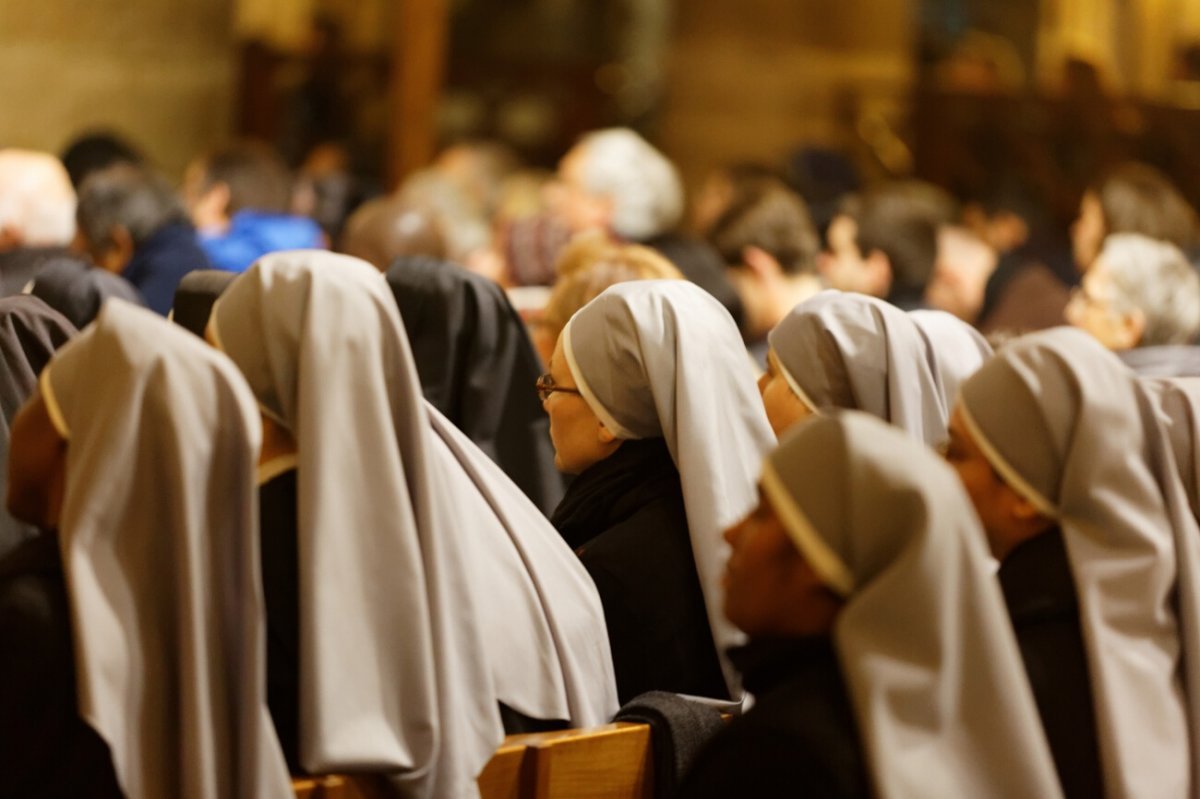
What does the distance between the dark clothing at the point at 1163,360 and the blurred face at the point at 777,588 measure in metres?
3.45

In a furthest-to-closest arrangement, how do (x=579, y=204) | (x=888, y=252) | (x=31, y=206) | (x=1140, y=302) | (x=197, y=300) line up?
(x=579, y=204) → (x=888, y=252) → (x=31, y=206) → (x=1140, y=302) → (x=197, y=300)

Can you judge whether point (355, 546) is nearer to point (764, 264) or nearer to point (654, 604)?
point (654, 604)

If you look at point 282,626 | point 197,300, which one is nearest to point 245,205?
point 197,300

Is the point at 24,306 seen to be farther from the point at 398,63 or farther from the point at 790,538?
the point at 398,63

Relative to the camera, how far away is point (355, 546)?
2854mm

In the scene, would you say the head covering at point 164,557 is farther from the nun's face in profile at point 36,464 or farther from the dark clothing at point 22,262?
the dark clothing at point 22,262

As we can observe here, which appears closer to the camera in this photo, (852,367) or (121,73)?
(852,367)

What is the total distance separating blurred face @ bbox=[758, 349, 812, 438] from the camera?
4.04 meters

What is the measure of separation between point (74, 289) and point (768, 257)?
9.16ft

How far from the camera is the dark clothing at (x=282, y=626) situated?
2.90 meters

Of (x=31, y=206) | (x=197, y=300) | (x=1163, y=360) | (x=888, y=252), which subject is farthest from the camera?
(x=888, y=252)

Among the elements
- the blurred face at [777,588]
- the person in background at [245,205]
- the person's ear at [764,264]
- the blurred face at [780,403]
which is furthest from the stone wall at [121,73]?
the blurred face at [777,588]

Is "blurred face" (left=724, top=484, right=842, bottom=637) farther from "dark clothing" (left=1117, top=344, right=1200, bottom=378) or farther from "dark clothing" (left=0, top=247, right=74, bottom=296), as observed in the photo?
"dark clothing" (left=0, top=247, right=74, bottom=296)

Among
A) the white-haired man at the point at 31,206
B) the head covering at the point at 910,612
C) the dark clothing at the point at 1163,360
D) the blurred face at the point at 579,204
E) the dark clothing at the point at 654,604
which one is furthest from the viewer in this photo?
the blurred face at the point at 579,204
